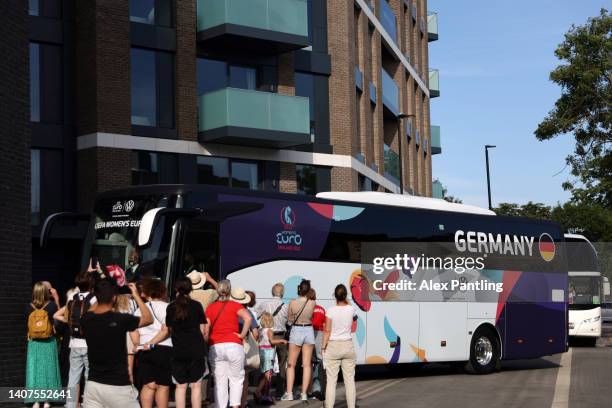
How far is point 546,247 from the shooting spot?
22.8 m

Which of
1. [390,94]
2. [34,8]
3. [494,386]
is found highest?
[390,94]

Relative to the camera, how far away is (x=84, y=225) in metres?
28.6

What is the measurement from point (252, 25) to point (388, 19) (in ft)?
50.6

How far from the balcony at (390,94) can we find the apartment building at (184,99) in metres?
6.14

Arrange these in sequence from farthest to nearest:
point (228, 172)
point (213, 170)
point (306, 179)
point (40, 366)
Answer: point (306, 179), point (228, 172), point (213, 170), point (40, 366)

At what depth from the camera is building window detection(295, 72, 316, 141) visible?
34656 millimetres

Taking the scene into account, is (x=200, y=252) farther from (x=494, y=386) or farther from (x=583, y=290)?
(x=583, y=290)

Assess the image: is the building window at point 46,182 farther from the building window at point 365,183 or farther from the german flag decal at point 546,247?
the german flag decal at point 546,247

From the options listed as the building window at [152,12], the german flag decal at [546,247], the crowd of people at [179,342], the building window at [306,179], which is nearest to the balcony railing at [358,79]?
the building window at [306,179]

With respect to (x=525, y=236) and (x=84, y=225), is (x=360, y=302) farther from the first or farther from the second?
(x=84, y=225)

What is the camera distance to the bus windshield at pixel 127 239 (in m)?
15.6

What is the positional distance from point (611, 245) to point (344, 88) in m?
52.1

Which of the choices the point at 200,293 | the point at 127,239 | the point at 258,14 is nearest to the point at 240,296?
the point at 200,293

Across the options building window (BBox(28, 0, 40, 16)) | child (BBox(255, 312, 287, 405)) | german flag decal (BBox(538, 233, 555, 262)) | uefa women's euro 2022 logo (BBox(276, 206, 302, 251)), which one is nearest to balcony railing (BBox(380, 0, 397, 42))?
building window (BBox(28, 0, 40, 16))
